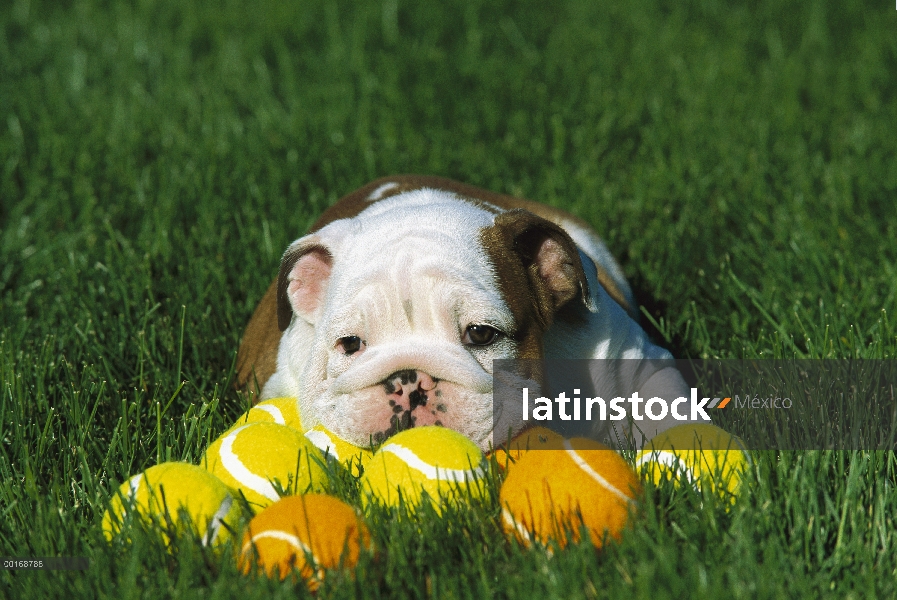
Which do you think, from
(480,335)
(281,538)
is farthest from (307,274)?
(281,538)

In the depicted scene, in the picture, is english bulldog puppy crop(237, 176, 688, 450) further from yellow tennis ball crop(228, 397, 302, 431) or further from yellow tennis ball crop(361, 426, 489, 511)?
yellow tennis ball crop(361, 426, 489, 511)

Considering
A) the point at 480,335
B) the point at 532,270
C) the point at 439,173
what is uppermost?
the point at 439,173

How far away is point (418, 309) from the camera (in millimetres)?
3291

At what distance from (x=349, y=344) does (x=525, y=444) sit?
25.4 inches

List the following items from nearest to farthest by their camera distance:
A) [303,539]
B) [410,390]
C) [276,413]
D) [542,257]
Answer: [303,539] < [410,390] < [276,413] < [542,257]

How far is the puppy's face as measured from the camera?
3.17m

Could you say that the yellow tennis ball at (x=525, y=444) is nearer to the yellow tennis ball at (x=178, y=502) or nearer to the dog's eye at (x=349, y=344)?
the dog's eye at (x=349, y=344)

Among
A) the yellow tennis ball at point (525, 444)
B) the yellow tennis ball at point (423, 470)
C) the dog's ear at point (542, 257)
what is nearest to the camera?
the yellow tennis ball at point (423, 470)

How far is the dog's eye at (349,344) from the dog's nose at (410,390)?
0.88 ft

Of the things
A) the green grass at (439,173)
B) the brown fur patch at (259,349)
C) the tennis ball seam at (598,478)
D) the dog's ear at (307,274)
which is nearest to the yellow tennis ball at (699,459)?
the green grass at (439,173)

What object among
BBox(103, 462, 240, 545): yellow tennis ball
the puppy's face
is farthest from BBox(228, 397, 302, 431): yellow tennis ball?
BBox(103, 462, 240, 545): yellow tennis ball

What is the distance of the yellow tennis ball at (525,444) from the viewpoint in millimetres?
3023

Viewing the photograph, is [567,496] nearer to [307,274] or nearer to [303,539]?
[303,539]

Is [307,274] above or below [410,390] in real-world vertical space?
above
